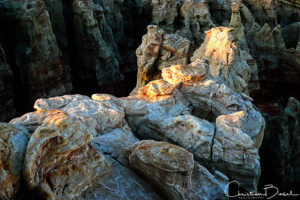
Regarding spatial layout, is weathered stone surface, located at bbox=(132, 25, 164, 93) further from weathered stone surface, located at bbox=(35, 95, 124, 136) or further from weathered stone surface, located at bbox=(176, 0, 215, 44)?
weathered stone surface, located at bbox=(176, 0, 215, 44)

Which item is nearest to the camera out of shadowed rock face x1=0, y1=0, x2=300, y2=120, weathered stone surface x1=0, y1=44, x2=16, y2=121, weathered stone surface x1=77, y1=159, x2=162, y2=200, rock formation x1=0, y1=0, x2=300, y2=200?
rock formation x1=0, y1=0, x2=300, y2=200

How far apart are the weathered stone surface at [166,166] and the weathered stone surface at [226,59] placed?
396cm

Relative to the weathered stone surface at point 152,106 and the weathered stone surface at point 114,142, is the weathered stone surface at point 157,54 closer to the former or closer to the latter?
the weathered stone surface at point 152,106

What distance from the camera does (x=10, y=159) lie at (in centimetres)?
237

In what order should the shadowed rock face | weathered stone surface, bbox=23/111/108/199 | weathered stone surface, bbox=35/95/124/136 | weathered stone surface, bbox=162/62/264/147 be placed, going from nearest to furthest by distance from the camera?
1. weathered stone surface, bbox=23/111/108/199
2. weathered stone surface, bbox=35/95/124/136
3. weathered stone surface, bbox=162/62/264/147
4. the shadowed rock face

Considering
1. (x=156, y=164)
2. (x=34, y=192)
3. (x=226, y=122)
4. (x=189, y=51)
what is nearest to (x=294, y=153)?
(x=189, y=51)

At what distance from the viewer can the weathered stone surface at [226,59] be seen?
6770 millimetres

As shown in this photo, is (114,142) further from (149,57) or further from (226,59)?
(149,57)

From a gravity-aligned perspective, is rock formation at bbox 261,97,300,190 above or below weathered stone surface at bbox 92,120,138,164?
below

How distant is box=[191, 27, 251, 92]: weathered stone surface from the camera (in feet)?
22.2

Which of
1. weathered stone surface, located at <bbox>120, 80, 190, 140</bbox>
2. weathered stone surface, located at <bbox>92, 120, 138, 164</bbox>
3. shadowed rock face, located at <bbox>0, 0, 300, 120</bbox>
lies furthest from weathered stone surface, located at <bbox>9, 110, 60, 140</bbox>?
shadowed rock face, located at <bbox>0, 0, 300, 120</bbox>

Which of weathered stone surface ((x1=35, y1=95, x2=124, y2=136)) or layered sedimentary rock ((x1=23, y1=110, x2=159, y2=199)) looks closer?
layered sedimentary rock ((x1=23, y1=110, x2=159, y2=199))

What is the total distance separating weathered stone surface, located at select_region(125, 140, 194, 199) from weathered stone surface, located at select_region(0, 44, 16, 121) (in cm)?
819

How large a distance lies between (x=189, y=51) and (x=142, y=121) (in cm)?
496
